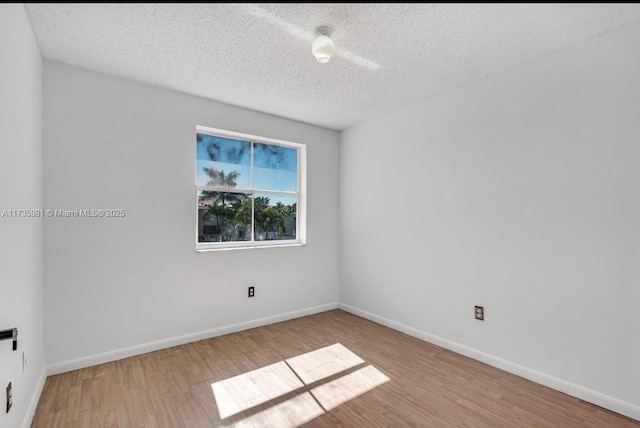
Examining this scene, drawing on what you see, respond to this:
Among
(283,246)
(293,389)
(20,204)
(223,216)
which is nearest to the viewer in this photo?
(20,204)

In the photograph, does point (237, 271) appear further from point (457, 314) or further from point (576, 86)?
point (576, 86)

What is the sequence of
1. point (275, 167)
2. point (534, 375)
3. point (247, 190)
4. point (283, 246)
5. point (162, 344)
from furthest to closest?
point (275, 167) < point (283, 246) < point (247, 190) < point (162, 344) < point (534, 375)

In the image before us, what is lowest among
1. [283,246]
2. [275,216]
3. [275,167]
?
[283,246]

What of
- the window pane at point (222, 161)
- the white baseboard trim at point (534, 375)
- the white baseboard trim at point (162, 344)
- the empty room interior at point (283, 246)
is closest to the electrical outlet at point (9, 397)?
the empty room interior at point (283, 246)

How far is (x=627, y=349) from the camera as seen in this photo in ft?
7.16

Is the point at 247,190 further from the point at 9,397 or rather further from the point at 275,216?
the point at 9,397

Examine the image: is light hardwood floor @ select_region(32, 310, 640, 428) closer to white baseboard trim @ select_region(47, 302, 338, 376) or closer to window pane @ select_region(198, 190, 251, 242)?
white baseboard trim @ select_region(47, 302, 338, 376)

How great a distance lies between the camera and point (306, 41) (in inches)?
93.5

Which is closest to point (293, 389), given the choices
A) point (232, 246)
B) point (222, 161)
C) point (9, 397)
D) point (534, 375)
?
point (9, 397)

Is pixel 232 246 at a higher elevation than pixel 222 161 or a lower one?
lower

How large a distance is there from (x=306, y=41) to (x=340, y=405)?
2627 mm

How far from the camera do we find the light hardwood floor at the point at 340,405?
6.93ft

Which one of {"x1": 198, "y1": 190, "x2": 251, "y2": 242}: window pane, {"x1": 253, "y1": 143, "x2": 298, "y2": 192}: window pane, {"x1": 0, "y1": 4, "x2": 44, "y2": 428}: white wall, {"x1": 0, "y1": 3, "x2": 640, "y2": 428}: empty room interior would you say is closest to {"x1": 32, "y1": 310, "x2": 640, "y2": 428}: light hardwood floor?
{"x1": 0, "y1": 3, "x2": 640, "y2": 428}: empty room interior

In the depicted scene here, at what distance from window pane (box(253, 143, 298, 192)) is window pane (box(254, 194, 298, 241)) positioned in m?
0.15
